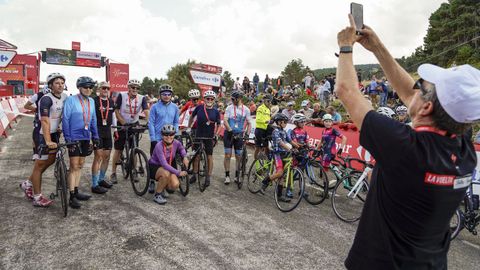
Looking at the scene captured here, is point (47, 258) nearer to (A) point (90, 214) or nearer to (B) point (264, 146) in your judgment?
(A) point (90, 214)

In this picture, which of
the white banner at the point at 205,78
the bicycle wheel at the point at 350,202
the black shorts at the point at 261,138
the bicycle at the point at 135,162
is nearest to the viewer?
the bicycle wheel at the point at 350,202

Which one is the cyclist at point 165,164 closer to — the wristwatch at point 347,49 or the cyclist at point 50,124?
the cyclist at point 50,124

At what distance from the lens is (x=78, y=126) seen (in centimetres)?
562

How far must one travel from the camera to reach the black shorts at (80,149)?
5.42 m

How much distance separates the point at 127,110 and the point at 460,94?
23.2ft

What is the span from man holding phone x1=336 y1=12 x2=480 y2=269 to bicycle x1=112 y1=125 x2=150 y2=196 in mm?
5405

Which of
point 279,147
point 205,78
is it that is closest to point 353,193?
point 279,147

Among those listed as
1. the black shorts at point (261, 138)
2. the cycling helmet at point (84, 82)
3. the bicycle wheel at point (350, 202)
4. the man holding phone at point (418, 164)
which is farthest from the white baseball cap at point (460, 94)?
the black shorts at point (261, 138)

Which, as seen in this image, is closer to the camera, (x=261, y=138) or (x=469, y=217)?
(x=469, y=217)

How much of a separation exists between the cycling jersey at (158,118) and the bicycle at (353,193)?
3783 mm

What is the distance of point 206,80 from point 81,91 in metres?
10.5

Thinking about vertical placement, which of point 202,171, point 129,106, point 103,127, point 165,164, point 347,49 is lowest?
point 202,171

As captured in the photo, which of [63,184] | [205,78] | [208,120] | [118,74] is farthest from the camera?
[118,74]

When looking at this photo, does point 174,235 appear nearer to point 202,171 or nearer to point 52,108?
point 202,171
